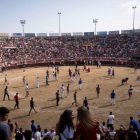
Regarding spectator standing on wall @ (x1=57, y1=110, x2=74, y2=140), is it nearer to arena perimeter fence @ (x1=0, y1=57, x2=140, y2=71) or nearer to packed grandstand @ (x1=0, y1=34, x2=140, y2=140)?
arena perimeter fence @ (x1=0, y1=57, x2=140, y2=71)

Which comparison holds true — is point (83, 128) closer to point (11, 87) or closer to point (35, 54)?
point (11, 87)

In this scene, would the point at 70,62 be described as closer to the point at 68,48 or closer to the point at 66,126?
the point at 68,48

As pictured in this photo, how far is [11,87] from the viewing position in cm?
2027

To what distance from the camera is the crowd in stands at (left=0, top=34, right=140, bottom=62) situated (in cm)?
4438

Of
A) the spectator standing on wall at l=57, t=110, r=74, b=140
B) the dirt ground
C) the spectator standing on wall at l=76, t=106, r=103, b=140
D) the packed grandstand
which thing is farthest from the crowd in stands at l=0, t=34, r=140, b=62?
the spectator standing on wall at l=76, t=106, r=103, b=140

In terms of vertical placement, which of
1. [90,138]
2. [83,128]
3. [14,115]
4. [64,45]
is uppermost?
[64,45]

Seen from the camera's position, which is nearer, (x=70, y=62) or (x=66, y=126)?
(x=66, y=126)

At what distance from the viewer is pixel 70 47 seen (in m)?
50.8

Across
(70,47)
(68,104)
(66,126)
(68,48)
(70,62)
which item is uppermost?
(70,47)

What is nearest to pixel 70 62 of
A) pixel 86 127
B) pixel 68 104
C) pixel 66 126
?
pixel 68 104

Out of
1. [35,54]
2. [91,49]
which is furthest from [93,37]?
[35,54]

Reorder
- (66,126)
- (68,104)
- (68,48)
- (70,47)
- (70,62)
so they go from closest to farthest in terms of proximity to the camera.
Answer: (66,126)
(68,104)
(70,62)
(68,48)
(70,47)

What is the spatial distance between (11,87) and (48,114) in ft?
32.6

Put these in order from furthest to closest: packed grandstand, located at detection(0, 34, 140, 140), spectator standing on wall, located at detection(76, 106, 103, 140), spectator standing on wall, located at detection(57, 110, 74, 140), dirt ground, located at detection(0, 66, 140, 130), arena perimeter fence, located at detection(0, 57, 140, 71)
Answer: packed grandstand, located at detection(0, 34, 140, 140) → arena perimeter fence, located at detection(0, 57, 140, 71) → dirt ground, located at detection(0, 66, 140, 130) → spectator standing on wall, located at detection(57, 110, 74, 140) → spectator standing on wall, located at detection(76, 106, 103, 140)
